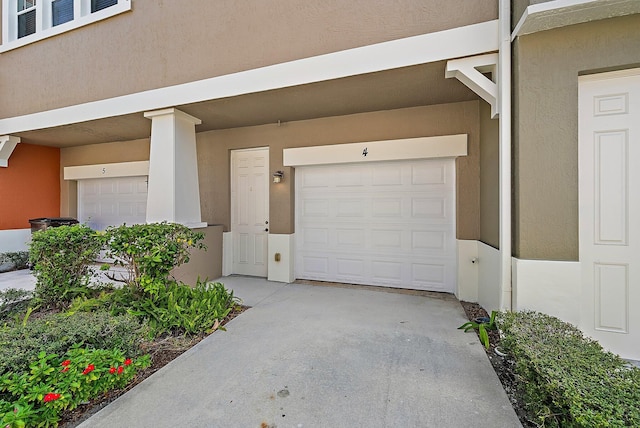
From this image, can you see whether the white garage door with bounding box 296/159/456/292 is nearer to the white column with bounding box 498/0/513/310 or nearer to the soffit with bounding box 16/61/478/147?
the soffit with bounding box 16/61/478/147

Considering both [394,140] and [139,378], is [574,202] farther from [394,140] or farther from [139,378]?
[139,378]

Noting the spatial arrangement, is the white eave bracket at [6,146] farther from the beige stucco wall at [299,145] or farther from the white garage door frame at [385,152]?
the white garage door frame at [385,152]

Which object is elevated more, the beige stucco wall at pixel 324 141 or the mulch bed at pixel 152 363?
the beige stucco wall at pixel 324 141

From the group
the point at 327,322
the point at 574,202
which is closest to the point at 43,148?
the point at 327,322

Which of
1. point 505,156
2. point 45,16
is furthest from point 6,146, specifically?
point 505,156

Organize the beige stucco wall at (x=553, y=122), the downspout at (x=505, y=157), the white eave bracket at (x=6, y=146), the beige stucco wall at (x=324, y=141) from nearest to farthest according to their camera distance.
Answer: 1. the beige stucco wall at (x=553, y=122)
2. the downspout at (x=505, y=157)
3. the beige stucco wall at (x=324, y=141)
4. the white eave bracket at (x=6, y=146)

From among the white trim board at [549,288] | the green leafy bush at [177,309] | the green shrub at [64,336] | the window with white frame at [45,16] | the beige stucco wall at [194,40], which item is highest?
the window with white frame at [45,16]


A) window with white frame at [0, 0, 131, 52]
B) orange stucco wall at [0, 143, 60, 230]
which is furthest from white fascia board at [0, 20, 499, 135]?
orange stucco wall at [0, 143, 60, 230]

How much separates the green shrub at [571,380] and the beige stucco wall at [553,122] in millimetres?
910

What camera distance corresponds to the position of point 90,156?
7.20m

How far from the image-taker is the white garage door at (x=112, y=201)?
6812 millimetres

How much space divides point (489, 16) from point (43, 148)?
33.0 feet

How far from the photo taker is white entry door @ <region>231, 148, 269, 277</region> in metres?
5.76

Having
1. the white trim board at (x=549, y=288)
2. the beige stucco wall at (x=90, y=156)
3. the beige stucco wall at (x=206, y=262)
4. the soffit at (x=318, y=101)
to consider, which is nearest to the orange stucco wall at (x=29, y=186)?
the beige stucco wall at (x=90, y=156)
